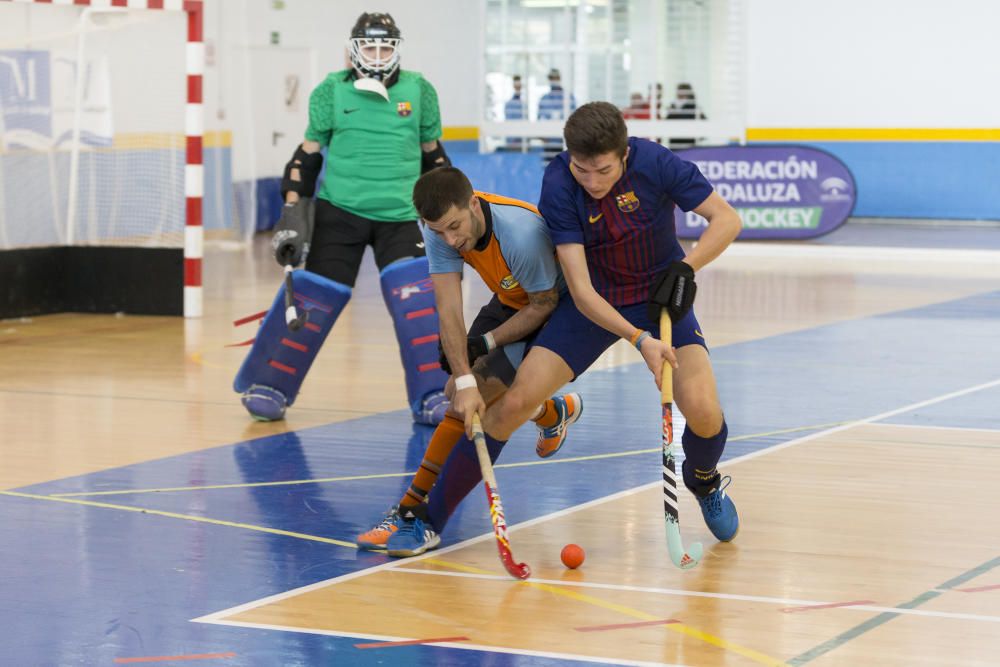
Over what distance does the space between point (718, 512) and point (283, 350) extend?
296 cm

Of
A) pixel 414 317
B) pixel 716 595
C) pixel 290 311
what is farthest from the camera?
pixel 414 317

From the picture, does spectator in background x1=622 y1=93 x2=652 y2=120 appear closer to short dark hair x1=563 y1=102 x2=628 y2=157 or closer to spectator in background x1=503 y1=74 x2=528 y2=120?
spectator in background x1=503 y1=74 x2=528 y2=120

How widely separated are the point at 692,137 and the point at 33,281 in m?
11.7

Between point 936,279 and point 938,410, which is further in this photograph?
point 936,279

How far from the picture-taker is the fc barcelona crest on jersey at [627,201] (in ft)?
15.6

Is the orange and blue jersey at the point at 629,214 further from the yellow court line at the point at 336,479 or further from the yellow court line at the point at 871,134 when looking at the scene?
the yellow court line at the point at 871,134

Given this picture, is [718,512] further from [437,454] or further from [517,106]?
[517,106]

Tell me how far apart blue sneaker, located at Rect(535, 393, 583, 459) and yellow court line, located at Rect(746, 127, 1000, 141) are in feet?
52.9

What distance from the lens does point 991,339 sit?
33.4 feet

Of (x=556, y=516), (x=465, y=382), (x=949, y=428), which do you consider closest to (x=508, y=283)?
(x=465, y=382)

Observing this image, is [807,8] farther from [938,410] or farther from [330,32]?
[938,410]

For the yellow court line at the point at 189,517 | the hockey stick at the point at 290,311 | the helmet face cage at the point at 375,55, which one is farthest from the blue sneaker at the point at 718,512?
the helmet face cage at the point at 375,55

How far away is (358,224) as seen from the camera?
7242mm

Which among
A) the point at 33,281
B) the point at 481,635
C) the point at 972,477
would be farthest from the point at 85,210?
the point at 481,635
